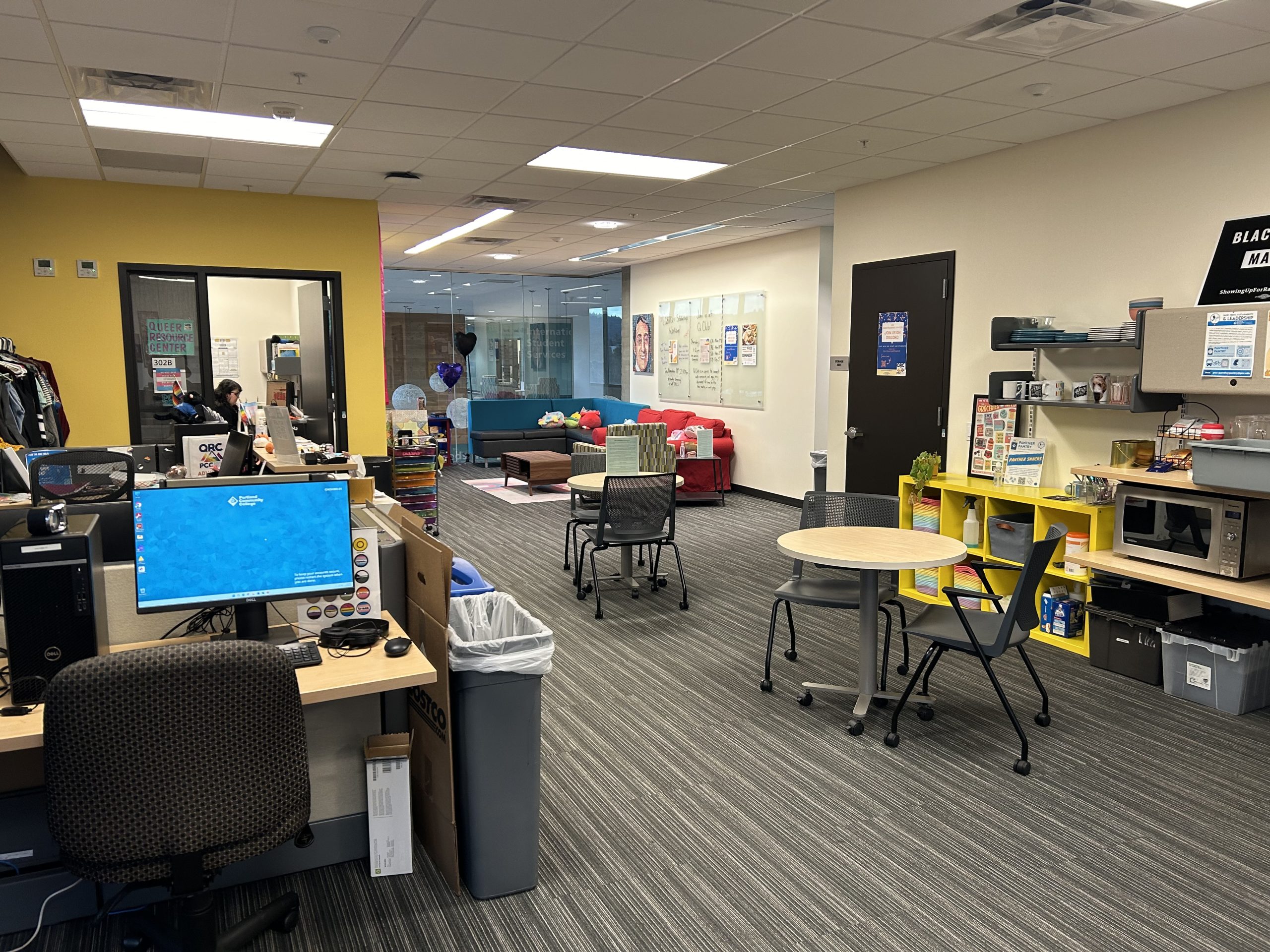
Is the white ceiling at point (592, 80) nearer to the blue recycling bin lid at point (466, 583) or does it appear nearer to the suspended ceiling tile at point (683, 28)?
the suspended ceiling tile at point (683, 28)

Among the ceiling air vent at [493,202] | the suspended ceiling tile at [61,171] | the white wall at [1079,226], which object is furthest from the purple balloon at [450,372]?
the white wall at [1079,226]

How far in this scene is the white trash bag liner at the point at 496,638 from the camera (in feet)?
8.27

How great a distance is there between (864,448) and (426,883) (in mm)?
5005

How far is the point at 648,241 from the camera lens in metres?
9.83

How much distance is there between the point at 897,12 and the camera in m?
3.33

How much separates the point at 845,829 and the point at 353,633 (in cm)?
180

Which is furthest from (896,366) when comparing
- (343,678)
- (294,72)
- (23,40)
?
(23,40)

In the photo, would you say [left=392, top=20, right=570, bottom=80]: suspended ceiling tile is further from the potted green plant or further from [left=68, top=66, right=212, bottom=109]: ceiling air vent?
the potted green plant

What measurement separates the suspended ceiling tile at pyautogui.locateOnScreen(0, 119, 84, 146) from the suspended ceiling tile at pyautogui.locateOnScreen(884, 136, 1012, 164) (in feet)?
16.1

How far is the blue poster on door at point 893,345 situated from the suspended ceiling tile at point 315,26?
4.08 meters

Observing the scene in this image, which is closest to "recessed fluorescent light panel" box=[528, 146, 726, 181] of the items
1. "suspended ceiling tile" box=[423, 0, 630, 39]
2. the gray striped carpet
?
"suspended ceiling tile" box=[423, 0, 630, 39]

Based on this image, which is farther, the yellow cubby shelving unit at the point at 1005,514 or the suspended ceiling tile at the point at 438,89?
the yellow cubby shelving unit at the point at 1005,514

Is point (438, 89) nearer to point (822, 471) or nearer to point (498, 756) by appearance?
point (498, 756)

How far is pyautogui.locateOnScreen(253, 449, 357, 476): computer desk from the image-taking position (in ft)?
13.3
